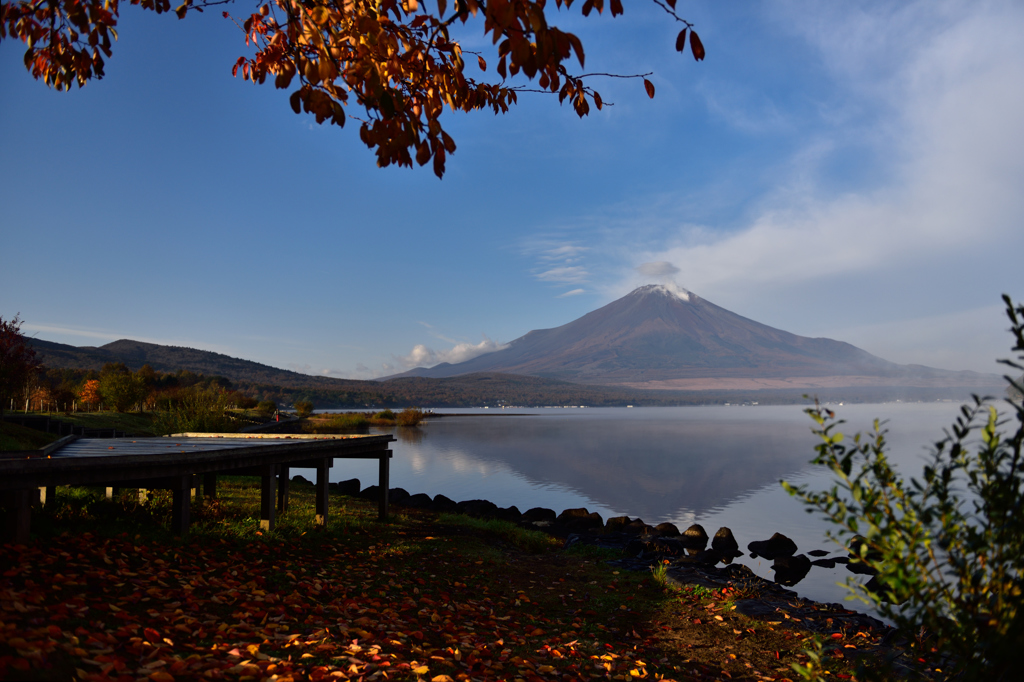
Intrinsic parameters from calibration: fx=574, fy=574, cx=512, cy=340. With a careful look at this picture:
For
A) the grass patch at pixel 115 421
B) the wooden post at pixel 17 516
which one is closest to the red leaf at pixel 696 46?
the wooden post at pixel 17 516

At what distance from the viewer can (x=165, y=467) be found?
6777 millimetres

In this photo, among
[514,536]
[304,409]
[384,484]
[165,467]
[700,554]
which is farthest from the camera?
[304,409]

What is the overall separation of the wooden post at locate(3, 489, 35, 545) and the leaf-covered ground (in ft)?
0.62

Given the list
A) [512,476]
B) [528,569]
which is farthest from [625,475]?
[528,569]

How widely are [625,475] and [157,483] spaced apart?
82.0 feet

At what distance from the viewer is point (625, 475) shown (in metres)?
29.4

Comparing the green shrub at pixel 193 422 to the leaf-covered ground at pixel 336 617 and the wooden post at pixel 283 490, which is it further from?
the leaf-covered ground at pixel 336 617

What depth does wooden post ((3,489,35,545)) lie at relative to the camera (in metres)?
5.43

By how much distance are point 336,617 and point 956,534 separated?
521cm

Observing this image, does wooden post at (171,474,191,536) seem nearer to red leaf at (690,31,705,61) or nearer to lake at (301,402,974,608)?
red leaf at (690,31,705,61)

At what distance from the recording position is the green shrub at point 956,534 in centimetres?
212

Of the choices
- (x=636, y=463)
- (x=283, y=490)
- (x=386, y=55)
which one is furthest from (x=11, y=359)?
(x=636, y=463)

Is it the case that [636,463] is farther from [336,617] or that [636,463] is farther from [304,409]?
[304,409]

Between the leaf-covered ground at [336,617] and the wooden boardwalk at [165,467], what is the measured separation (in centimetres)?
42
